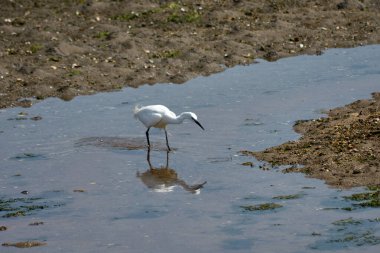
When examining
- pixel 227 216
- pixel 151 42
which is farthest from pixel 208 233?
pixel 151 42

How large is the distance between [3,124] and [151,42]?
6.28 meters

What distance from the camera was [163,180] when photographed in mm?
15664

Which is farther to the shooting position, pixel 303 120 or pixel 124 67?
pixel 124 67

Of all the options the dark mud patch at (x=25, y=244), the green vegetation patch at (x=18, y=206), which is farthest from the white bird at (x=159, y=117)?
the dark mud patch at (x=25, y=244)

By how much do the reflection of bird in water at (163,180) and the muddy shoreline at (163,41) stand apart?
5.11 feet

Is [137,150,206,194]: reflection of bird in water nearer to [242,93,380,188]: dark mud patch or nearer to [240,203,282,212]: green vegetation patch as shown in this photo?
[240,203,282,212]: green vegetation patch

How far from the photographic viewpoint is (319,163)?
15469 mm

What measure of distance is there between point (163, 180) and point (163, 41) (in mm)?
9282

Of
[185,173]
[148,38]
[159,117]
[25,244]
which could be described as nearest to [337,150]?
[185,173]

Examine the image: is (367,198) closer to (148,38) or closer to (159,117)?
(159,117)

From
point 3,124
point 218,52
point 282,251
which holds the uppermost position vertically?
point 218,52

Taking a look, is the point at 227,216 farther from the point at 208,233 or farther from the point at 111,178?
the point at 111,178

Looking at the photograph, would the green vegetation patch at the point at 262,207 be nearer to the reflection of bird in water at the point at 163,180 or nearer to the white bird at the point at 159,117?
the reflection of bird in water at the point at 163,180

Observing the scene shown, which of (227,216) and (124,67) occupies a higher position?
(124,67)
